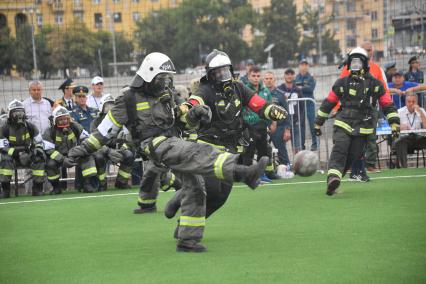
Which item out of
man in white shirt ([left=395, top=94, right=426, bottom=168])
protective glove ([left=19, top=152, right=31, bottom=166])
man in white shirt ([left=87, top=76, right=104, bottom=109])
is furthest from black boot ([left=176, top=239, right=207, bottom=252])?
man in white shirt ([left=395, top=94, right=426, bottom=168])

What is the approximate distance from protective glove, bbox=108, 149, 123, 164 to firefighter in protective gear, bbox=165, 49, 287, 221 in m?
5.70

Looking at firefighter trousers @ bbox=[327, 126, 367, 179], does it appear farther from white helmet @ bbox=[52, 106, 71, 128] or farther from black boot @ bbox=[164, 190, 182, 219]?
white helmet @ bbox=[52, 106, 71, 128]

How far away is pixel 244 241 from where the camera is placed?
29.8 ft

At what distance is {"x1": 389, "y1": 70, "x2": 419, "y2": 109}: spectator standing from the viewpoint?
1778 centimetres

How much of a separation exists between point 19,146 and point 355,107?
616cm

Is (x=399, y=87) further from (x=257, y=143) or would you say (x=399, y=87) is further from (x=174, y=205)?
(x=174, y=205)

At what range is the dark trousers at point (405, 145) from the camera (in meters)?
16.7

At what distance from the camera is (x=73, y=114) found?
16.6 meters

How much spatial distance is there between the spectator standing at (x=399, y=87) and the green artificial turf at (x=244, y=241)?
174 inches

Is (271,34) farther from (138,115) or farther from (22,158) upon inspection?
(138,115)

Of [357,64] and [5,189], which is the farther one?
[5,189]

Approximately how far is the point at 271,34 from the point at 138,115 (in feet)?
165

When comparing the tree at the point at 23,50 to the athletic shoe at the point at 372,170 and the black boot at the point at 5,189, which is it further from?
the athletic shoe at the point at 372,170

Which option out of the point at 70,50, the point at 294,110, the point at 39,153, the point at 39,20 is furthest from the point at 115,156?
Result: the point at 70,50
